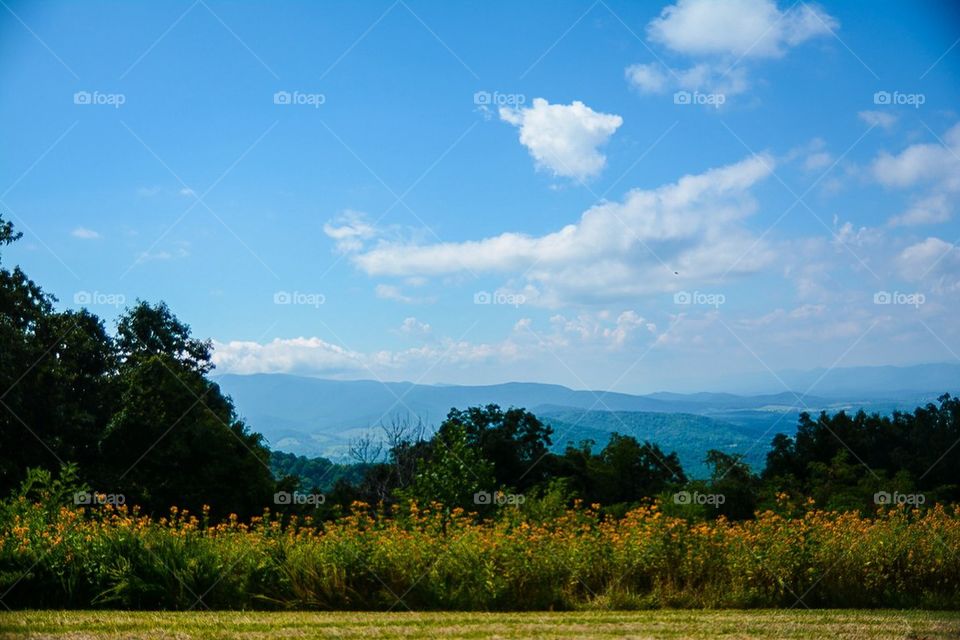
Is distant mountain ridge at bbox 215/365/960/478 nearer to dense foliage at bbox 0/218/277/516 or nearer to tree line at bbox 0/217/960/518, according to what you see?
tree line at bbox 0/217/960/518

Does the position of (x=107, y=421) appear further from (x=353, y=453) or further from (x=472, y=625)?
(x=472, y=625)

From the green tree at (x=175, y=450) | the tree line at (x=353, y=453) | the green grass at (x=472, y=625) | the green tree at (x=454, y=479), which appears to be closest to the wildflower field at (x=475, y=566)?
the green grass at (x=472, y=625)

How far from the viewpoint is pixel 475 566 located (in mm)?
7453

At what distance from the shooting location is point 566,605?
737 cm

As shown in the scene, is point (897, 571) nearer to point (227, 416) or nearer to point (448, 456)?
point (448, 456)

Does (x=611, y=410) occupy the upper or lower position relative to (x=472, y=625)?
upper

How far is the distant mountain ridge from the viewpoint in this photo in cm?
1938

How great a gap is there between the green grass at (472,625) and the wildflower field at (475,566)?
42cm

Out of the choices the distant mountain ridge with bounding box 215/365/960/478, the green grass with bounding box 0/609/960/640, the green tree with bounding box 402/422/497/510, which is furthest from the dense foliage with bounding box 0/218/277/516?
the green grass with bounding box 0/609/960/640

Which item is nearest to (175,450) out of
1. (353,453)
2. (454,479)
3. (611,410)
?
(353,453)

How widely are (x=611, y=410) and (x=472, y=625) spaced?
2129cm

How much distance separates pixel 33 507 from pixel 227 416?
1704cm

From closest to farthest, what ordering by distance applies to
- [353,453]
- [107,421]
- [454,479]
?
1. [454,479]
2. [353,453]
3. [107,421]

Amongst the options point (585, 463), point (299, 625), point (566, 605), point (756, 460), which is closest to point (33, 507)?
point (299, 625)
